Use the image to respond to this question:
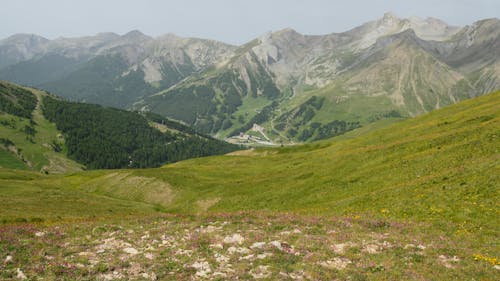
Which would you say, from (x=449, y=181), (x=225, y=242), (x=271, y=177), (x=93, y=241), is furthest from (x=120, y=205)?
(x=449, y=181)

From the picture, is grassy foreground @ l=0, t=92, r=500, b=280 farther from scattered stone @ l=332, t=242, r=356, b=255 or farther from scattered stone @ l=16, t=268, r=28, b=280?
scattered stone @ l=16, t=268, r=28, b=280

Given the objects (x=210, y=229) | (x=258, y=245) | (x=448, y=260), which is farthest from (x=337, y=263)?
(x=210, y=229)

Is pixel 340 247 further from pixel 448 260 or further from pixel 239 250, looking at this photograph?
pixel 239 250

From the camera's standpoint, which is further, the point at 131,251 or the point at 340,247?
the point at 340,247

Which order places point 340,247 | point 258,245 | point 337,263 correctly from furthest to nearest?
point 258,245, point 340,247, point 337,263

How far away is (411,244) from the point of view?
22.5 metres

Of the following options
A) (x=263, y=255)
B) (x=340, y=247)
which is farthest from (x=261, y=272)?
(x=340, y=247)

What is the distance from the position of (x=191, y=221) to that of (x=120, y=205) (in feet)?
126

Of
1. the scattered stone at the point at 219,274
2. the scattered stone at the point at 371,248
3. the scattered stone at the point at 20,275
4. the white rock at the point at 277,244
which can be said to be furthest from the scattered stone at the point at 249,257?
the scattered stone at the point at 20,275

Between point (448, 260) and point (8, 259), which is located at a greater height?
point (8, 259)

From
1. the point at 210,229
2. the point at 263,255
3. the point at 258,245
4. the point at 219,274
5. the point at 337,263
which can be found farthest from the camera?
the point at 210,229

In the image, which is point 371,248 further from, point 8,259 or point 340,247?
point 8,259

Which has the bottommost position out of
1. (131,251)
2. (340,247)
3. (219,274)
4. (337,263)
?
(340,247)

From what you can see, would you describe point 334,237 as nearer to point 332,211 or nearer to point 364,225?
point 364,225
